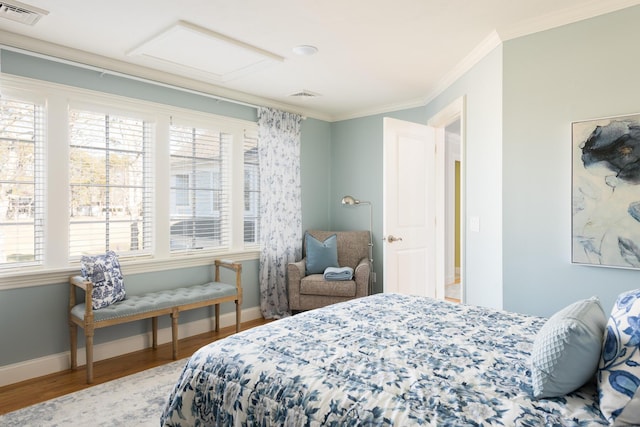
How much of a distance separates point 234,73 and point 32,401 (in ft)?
9.64

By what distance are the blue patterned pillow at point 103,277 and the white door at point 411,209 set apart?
2382mm

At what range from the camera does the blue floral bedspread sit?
1.22 metres

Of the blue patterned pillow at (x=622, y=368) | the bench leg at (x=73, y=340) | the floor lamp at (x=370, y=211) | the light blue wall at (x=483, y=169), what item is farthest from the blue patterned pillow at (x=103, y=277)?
the blue patterned pillow at (x=622, y=368)

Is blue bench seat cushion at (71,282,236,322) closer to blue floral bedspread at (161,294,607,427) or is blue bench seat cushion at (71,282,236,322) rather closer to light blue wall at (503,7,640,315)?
blue floral bedspread at (161,294,607,427)

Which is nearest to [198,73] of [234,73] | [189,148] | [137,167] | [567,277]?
[234,73]

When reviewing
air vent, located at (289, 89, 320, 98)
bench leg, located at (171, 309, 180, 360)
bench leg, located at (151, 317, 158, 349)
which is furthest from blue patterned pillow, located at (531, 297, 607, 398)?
air vent, located at (289, 89, 320, 98)

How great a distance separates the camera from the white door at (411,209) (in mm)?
3975

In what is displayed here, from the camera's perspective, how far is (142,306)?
3.23 m

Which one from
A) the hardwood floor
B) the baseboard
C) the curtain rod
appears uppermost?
the curtain rod

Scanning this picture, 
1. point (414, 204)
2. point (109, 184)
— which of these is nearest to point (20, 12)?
point (109, 184)

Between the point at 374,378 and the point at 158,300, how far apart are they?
8.24 ft

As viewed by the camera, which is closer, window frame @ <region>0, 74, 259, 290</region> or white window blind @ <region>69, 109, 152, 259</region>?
window frame @ <region>0, 74, 259, 290</region>

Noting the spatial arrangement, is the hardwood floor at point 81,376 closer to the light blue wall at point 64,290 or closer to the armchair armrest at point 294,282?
the light blue wall at point 64,290

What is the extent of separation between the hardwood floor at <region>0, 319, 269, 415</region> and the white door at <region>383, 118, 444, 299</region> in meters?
2.06
